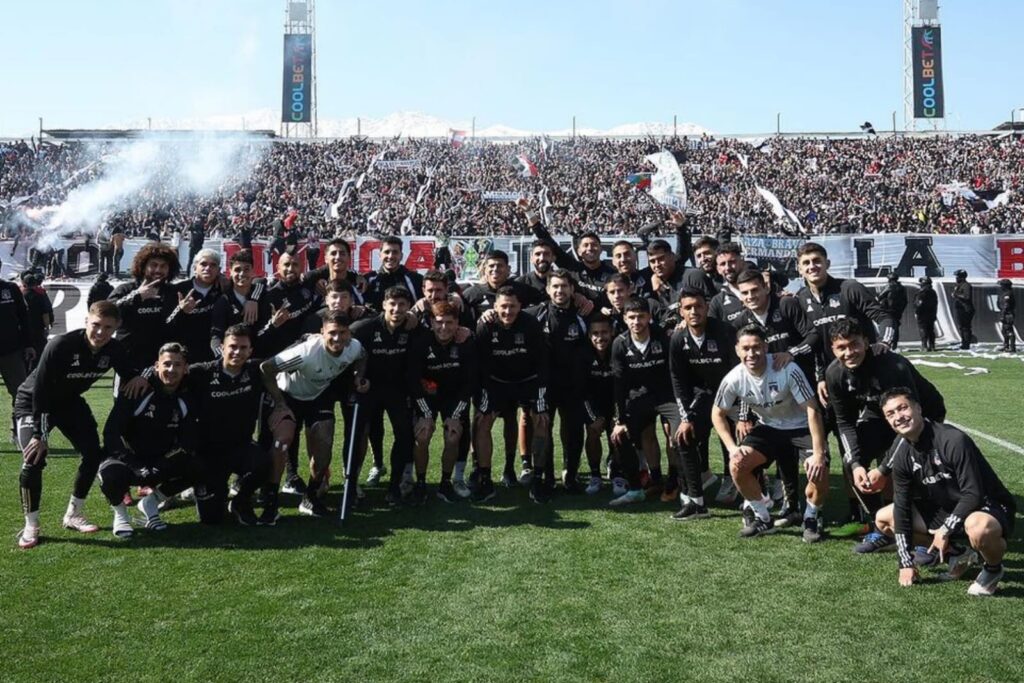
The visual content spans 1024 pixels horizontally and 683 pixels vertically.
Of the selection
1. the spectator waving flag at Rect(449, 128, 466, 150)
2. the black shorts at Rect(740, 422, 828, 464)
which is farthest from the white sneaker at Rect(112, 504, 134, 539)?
the spectator waving flag at Rect(449, 128, 466, 150)

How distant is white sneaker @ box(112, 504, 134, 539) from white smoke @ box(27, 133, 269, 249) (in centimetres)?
3462

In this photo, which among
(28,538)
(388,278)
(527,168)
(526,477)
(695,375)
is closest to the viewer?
(28,538)

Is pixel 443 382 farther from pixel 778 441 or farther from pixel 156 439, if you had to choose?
pixel 778 441

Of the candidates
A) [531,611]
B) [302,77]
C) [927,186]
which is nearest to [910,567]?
[531,611]

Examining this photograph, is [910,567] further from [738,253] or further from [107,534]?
[107,534]

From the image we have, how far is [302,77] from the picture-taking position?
5656cm

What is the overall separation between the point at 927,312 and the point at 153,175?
126ft

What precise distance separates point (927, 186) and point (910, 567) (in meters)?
38.9

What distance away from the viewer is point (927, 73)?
173ft

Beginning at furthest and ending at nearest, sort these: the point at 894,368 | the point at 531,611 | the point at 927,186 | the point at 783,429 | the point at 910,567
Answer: the point at 927,186
the point at 783,429
the point at 894,368
the point at 910,567
the point at 531,611

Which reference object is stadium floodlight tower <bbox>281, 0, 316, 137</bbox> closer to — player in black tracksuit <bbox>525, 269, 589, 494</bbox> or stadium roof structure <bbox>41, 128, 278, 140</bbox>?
stadium roof structure <bbox>41, 128, 278, 140</bbox>

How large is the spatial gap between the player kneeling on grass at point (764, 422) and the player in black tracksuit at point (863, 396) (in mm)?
187

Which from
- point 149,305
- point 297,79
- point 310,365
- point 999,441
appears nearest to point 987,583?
point 310,365

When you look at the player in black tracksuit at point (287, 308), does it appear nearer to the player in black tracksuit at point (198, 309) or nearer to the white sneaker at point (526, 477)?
the player in black tracksuit at point (198, 309)
